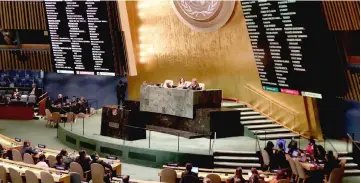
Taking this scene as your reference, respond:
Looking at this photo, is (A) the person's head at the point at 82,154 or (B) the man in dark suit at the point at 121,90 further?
(B) the man in dark suit at the point at 121,90

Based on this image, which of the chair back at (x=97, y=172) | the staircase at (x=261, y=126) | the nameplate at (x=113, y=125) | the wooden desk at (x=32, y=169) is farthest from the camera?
the staircase at (x=261, y=126)

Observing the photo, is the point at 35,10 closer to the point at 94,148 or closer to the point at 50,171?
the point at 94,148

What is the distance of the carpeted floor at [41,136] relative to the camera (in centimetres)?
1452

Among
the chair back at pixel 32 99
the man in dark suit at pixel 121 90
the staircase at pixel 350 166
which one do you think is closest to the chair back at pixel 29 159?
the staircase at pixel 350 166

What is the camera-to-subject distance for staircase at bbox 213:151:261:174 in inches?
585

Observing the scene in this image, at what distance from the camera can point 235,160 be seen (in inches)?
593

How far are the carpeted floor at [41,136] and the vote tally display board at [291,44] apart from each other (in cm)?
276

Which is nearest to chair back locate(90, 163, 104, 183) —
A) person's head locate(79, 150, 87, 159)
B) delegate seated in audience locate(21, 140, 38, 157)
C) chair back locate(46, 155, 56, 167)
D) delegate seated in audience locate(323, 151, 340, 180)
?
person's head locate(79, 150, 87, 159)

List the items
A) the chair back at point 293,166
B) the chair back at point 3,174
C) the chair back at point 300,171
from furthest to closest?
1. the chair back at point 293,166
2. the chair back at point 300,171
3. the chair back at point 3,174

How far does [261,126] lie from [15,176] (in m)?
8.34

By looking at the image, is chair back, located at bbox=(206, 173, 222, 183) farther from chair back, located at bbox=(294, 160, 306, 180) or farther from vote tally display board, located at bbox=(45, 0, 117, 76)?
vote tally display board, located at bbox=(45, 0, 117, 76)

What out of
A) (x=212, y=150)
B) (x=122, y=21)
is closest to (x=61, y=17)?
(x=122, y=21)

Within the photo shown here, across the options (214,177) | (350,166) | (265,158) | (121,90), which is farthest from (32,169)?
(121,90)

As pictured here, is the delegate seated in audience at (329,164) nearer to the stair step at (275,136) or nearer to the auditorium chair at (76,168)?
the stair step at (275,136)
